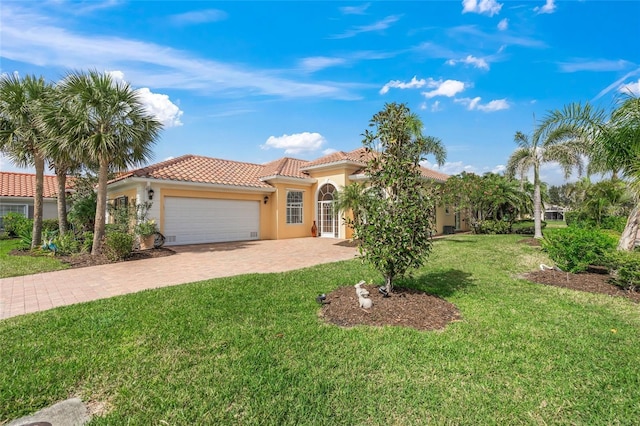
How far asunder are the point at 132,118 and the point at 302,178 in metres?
10.4

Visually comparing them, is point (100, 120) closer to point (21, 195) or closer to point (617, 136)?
point (617, 136)

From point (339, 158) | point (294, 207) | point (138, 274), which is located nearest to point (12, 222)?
point (294, 207)

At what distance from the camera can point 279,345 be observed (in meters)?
4.29

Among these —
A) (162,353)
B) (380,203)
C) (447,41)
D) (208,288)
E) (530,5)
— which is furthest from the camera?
(447,41)

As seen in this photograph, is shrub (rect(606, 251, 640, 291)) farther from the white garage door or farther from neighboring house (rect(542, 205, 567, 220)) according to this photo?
neighboring house (rect(542, 205, 567, 220))

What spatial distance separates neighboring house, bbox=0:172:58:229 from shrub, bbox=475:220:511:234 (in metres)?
33.9

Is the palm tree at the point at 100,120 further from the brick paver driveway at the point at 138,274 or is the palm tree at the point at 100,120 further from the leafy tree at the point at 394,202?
the leafy tree at the point at 394,202

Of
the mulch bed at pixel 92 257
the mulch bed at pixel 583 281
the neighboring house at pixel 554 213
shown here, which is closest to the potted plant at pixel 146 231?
the mulch bed at pixel 92 257

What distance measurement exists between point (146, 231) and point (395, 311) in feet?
42.5

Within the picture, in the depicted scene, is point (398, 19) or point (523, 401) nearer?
point (523, 401)

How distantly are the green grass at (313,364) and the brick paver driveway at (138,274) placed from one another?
140 centimetres

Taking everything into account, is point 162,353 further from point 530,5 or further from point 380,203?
point 530,5

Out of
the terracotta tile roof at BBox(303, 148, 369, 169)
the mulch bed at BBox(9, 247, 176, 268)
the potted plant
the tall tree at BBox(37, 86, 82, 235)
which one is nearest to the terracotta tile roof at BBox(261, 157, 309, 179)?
the terracotta tile roof at BBox(303, 148, 369, 169)

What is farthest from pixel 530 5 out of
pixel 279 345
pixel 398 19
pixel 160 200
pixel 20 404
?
pixel 160 200
